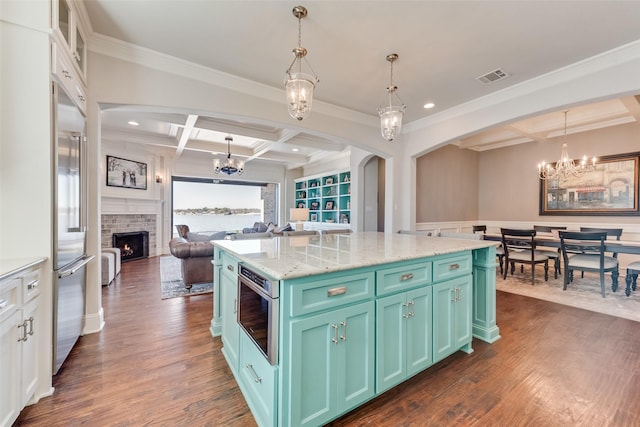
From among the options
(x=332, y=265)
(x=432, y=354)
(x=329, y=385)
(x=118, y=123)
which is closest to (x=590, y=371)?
(x=432, y=354)

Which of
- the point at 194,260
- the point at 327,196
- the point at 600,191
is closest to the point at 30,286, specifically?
the point at 194,260

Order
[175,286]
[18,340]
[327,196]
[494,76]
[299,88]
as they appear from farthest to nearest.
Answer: [327,196], [175,286], [494,76], [299,88], [18,340]

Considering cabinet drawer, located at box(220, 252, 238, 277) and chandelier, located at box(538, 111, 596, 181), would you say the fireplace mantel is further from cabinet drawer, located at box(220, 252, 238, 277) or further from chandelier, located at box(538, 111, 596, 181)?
chandelier, located at box(538, 111, 596, 181)

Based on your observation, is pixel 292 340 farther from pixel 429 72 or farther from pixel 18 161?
pixel 429 72

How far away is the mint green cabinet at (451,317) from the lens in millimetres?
1956

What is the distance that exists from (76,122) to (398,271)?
2.83m

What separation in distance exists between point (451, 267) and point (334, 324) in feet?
3.83

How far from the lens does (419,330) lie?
72.4 inches

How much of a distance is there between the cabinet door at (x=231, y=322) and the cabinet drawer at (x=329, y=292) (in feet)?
2.42

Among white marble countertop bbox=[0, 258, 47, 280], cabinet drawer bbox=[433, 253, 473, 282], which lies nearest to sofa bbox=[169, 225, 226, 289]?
white marble countertop bbox=[0, 258, 47, 280]

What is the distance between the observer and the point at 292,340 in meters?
1.26

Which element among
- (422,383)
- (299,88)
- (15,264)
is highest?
(299,88)

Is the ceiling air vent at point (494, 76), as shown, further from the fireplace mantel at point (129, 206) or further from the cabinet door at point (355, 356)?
the fireplace mantel at point (129, 206)

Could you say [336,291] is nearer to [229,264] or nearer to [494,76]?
[229,264]
